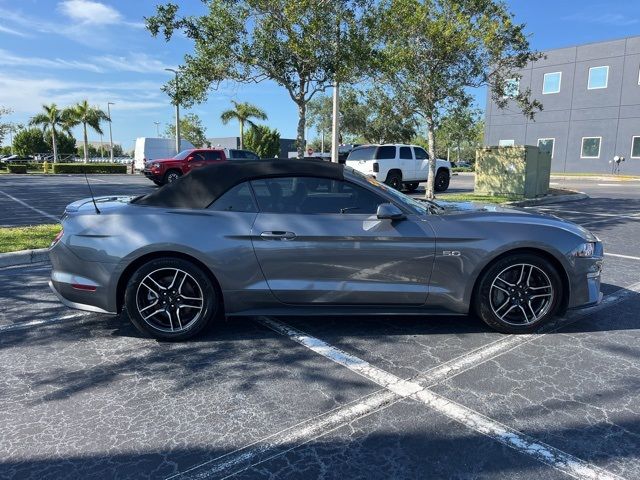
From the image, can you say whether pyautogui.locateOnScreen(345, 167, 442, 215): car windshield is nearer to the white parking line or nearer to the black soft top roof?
the black soft top roof

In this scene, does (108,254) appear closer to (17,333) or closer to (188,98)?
(17,333)

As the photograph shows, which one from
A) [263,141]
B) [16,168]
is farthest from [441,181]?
[263,141]

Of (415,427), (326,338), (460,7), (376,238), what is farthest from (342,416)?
(460,7)

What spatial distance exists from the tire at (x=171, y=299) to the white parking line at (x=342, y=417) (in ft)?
3.18

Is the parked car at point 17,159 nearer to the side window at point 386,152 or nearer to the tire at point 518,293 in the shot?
the side window at point 386,152

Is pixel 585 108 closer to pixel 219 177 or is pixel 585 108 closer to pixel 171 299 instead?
pixel 219 177

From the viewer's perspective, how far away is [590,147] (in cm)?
3538

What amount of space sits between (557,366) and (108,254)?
356 centimetres

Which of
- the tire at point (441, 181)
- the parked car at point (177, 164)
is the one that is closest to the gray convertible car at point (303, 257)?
the tire at point (441, 181)

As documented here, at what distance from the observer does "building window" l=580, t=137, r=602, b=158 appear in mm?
34938

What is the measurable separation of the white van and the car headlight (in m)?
29.7

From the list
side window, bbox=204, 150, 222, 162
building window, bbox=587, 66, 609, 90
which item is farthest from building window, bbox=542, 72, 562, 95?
side window, bbox=204, 150, 222, 162

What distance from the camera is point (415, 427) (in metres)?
2.77

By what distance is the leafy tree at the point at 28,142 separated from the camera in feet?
230
